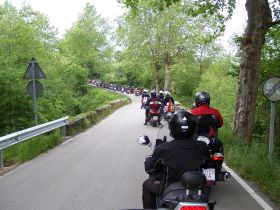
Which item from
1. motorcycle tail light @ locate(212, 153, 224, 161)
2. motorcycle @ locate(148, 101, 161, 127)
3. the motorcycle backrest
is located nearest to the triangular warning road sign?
motorcycle @ locate(148, 101, 161, 127)

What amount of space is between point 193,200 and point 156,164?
84 cm

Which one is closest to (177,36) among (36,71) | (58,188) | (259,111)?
(259,111)

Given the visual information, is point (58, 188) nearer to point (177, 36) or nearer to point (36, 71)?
point (36, 71)

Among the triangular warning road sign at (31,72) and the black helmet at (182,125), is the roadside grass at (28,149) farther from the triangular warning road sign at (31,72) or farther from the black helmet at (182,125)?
the black helmet at (182,125)

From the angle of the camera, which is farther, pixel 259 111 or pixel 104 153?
pixel 259 111

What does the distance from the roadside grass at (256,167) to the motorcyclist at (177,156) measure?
3.16 meters

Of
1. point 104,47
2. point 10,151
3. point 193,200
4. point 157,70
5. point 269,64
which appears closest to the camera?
point 193,200

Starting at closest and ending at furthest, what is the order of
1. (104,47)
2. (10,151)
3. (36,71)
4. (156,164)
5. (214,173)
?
(156,164) → (214,173) → (10,151) → (36,71) → (104,47)

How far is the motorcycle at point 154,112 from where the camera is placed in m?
19.5

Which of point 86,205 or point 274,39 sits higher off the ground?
point 274,39

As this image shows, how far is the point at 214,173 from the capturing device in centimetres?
647

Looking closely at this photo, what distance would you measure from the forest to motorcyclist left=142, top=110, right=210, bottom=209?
12.0 feet

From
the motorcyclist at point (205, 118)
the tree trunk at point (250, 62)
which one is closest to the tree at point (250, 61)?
the tree trunk at point (250, 62)

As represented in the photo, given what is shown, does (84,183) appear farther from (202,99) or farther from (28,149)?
(28,149)
